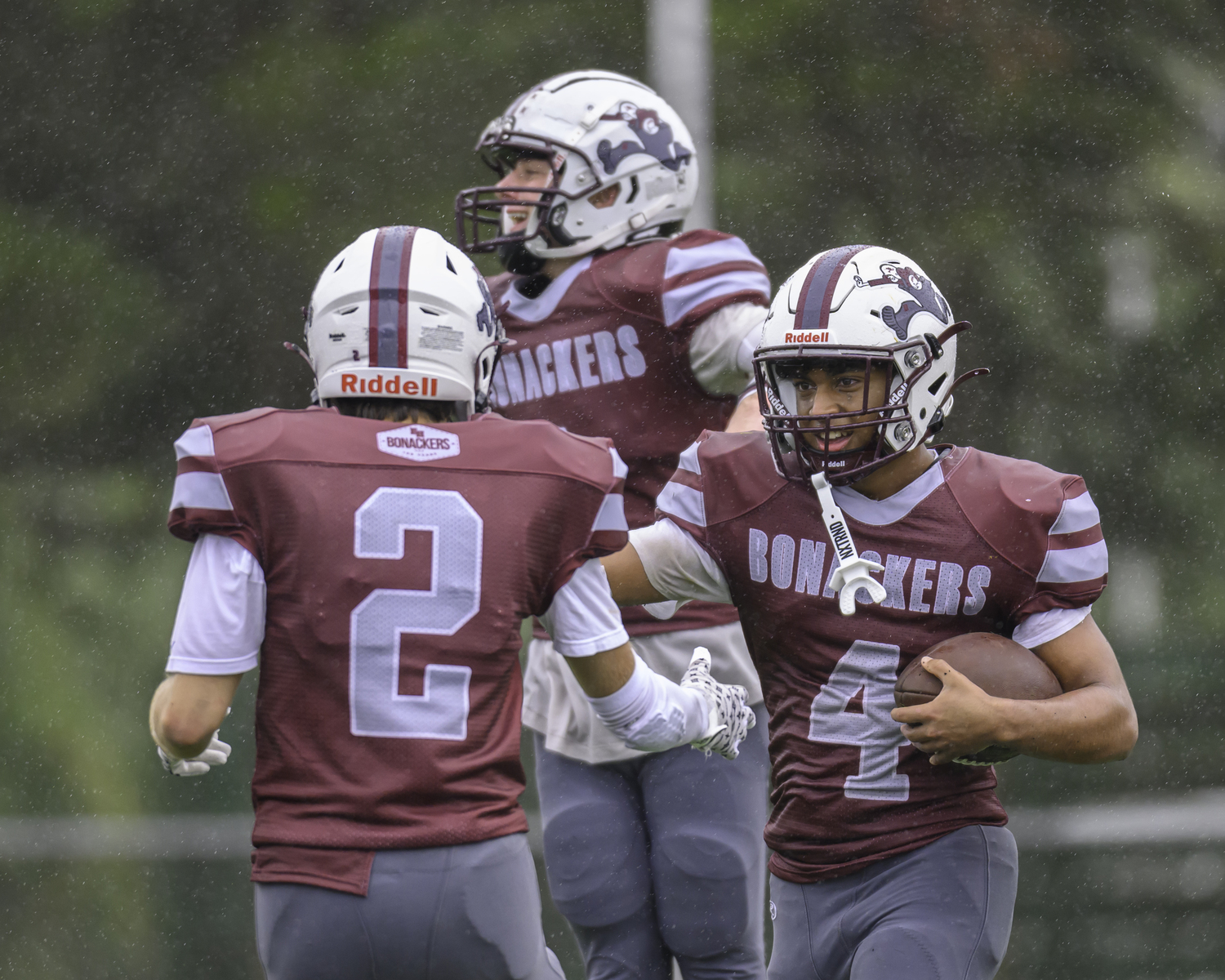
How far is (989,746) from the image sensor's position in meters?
2.50

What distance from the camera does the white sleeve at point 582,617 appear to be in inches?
91.4

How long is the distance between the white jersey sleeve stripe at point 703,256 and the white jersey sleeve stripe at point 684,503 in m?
0.70

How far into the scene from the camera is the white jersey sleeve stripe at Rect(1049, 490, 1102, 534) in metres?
2.60

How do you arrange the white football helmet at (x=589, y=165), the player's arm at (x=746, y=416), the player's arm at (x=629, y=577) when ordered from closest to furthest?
the player's arm at (x=629, y=577), the player's arm at (x=746, y=416), the white football helmet at (x=589, y=165)

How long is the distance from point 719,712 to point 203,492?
99 centimetres

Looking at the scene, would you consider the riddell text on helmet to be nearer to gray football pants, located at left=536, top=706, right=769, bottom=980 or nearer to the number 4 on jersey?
the number 4 on jersey

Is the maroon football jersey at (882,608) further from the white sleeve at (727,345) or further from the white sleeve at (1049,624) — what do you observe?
the white sleeve at (727,345)

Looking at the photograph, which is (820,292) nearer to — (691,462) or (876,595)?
(691,462)

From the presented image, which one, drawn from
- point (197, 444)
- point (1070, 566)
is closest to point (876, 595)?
point (1070, 566)

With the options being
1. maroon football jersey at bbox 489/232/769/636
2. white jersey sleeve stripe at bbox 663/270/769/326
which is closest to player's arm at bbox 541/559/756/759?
maroon football jersey at bbox 489/232/769/636

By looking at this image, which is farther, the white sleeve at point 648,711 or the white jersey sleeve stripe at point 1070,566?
the white jersey sleeve stripe at point 1070,566

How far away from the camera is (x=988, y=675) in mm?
2494

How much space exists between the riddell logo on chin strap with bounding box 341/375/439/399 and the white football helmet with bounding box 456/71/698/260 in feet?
3.69

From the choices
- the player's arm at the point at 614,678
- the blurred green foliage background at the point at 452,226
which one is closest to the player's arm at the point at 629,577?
the player's arm at the point at 614,678
